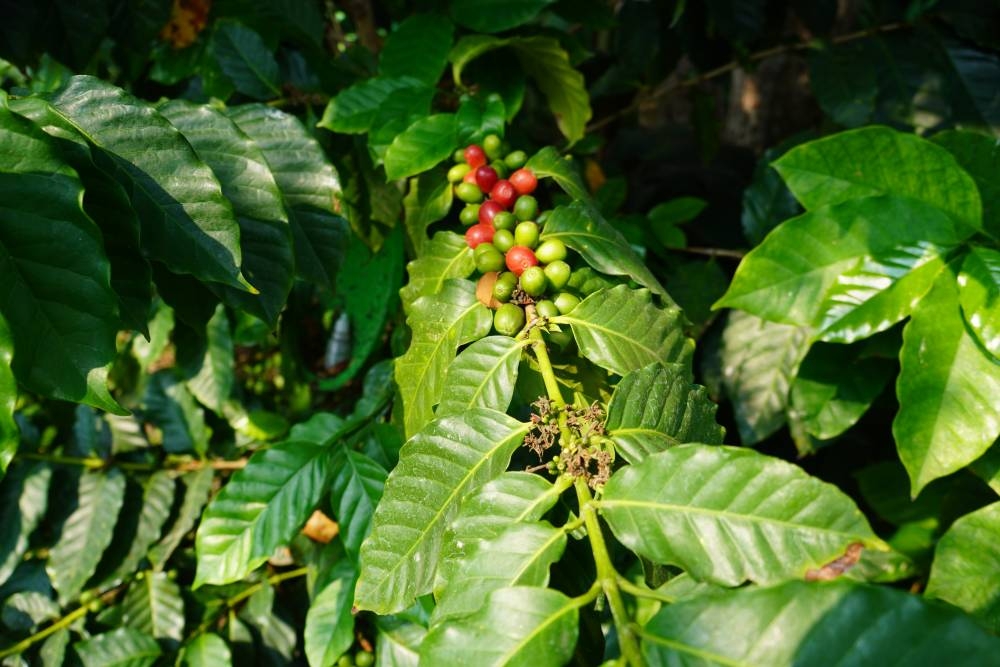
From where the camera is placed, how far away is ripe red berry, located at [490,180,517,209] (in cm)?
104

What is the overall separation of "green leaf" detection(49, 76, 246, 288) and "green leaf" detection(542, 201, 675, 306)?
42cm

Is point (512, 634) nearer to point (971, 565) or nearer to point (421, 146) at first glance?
point (971, 565)

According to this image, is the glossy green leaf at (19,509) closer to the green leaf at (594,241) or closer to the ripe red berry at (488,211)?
the ripe red berry at (488,211)

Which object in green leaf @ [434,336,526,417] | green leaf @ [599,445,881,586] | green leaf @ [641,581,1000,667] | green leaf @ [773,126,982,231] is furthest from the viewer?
green leaf @ [773,126,982,231]

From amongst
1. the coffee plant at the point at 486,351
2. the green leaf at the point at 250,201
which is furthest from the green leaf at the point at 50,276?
the green leaf at the point at 250,201

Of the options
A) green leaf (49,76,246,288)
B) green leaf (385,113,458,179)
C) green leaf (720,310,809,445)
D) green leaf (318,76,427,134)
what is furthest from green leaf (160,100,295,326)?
green leaf (720,310,809,445)

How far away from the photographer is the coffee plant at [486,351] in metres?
0.61

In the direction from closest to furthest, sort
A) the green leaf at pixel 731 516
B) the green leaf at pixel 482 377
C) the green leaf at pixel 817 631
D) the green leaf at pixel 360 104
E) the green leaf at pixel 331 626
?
the green leaf at pixel 817 631
the green leaf at pixel 731 516
the green leaf at pixel 482 377
the green leaf at pixel 331 626
the green leaf at pixel 360 104

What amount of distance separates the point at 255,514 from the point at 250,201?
1.60 ft

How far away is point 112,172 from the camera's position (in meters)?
0.80

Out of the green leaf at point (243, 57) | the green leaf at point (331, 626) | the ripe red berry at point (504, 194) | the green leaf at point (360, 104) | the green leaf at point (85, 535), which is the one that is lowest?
the green leaf at point (85, 535)

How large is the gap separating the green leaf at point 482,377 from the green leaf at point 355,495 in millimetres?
316

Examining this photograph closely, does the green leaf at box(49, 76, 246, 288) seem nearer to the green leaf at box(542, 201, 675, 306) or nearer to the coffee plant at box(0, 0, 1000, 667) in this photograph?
the coffee plant at box(0, 0, 1000, 667)

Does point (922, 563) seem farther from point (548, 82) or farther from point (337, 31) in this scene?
point (337, 31)
